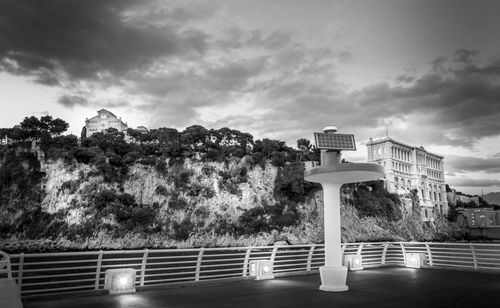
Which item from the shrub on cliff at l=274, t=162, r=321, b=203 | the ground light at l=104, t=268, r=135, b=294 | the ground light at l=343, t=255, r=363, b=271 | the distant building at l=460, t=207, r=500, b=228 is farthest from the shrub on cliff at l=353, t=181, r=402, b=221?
the ground light at l=104, t=268, r=135, b=294

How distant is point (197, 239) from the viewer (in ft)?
194

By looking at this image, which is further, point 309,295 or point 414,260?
point 414,260

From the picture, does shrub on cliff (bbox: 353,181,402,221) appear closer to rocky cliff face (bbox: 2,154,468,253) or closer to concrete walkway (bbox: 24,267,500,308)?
rocky cliff face (bbox: 2,154,468,253)

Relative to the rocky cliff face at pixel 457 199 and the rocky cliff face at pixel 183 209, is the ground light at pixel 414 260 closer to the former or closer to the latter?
the rocky cliff face at pixel 183 209

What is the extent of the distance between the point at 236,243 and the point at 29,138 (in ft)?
160

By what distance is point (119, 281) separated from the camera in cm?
962

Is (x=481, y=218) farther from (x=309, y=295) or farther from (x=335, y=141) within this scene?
(x=309, y=295)

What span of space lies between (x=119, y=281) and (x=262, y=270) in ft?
16.6

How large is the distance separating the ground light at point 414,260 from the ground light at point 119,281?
42.9 ft

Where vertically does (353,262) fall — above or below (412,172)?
below

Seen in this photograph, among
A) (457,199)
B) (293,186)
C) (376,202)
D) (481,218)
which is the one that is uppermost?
(457,199)

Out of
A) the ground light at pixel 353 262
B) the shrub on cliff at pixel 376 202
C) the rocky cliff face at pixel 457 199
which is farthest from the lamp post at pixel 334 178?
the rocky cliff face at pixel 457 199

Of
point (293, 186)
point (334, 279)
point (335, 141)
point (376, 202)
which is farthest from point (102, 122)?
point (334, 279)

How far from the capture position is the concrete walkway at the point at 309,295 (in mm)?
8062
